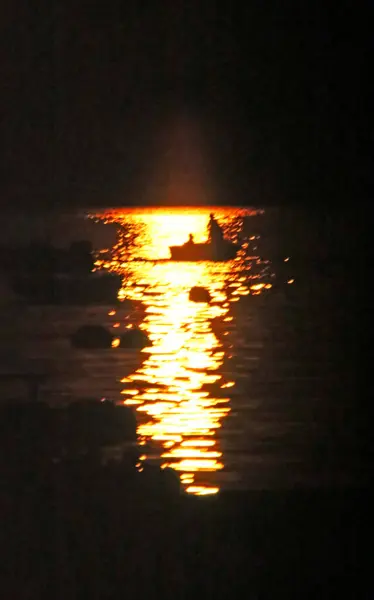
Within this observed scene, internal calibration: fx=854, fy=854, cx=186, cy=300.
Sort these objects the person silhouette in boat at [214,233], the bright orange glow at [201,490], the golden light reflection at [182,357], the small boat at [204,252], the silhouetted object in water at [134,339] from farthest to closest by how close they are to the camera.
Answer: the person silhouette in boat at [214,233], the small boat at [204,252], the silhouetted object in water at [134,339], the golden light reflection at [182,357], the bright orange glow at [201,490]

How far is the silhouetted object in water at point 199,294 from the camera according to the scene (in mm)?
3711

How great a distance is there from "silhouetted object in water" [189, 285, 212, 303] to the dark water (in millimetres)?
40

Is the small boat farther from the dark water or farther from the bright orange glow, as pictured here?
the bright orange glow

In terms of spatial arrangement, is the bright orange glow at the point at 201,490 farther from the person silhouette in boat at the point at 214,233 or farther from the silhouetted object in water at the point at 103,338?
the person silhouette in boat at the point at 214,233

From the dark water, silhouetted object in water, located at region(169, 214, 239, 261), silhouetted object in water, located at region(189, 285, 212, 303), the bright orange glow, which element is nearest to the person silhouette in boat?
silhouetted object in water, located at region(169, 214, 239, 261)

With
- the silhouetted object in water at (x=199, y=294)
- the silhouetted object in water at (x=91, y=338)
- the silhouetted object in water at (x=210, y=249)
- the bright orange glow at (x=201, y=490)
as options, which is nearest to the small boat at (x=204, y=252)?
the silhouetted object in water at (x=210, y=249)

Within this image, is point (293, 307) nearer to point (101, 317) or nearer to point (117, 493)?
point (101, 317)

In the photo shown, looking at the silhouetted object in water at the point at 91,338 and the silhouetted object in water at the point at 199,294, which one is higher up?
the silhouetted object in water at the point at 199,294

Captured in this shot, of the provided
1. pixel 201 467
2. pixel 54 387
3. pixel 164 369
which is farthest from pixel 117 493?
pixel 164 369

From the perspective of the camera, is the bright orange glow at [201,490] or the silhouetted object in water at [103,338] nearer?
the bright orange glow at [201,490]

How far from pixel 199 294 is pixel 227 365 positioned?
1126 millimetres

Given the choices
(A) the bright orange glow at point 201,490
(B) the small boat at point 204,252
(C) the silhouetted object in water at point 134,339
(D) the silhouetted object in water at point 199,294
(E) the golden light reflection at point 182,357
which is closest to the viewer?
(A) the bright orange glow at point 201,490

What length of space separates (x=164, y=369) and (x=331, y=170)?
4196 millimetres

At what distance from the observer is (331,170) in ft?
20.9
